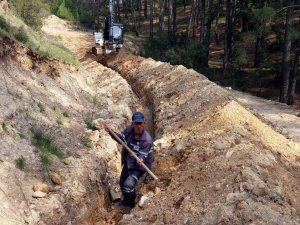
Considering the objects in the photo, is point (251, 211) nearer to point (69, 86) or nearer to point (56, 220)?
point (56, 220)

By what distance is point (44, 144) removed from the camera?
8.91 meters

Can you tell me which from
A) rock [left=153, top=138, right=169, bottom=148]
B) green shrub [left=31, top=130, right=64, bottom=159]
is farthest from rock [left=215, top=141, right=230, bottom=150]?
green shrub [left=31, top=130, right=64, bottom=159]

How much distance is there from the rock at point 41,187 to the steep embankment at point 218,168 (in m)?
1.47

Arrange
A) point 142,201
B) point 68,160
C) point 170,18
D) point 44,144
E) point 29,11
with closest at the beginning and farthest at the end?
point 142,201 → point 68,160 → point 44,144 → point 29,11 → point 170,18

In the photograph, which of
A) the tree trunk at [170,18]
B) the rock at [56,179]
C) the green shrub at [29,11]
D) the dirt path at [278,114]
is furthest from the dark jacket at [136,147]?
the tree trunk at [170,18]

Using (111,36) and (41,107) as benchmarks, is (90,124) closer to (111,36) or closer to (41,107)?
(41,107)

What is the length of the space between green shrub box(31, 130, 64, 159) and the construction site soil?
138mm

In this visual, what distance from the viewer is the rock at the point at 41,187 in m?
7.40

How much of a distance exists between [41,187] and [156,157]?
3.16 meters

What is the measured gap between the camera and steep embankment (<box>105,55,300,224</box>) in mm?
6395

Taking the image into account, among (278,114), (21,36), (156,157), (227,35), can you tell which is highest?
(21,36)

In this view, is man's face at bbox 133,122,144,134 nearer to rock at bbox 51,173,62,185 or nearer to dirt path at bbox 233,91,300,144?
rock at bbox 51,173,62,185

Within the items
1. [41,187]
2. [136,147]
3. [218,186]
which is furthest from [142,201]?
[41,187]

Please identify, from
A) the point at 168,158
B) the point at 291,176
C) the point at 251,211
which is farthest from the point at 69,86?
the point at 251,211
